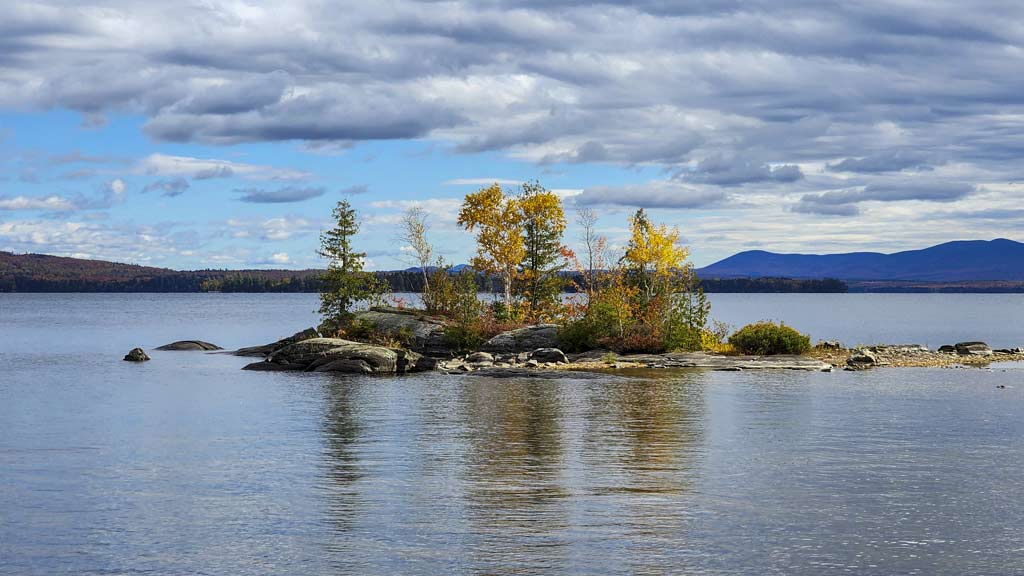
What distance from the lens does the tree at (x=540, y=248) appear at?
→ 7044cm

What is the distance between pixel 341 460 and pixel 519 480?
492cm

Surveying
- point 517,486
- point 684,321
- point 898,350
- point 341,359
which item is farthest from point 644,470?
point 898,350

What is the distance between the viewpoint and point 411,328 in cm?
6462

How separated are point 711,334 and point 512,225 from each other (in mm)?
19199

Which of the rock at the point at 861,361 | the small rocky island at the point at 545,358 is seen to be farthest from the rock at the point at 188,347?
the rock at the point at 861,361

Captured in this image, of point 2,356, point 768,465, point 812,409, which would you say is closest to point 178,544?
point 768,465

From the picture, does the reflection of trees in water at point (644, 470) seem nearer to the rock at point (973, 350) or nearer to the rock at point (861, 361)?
the rock at point (861, 361)

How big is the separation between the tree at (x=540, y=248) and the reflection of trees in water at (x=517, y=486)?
3521cm

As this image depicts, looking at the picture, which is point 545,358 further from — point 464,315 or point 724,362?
point 464,315

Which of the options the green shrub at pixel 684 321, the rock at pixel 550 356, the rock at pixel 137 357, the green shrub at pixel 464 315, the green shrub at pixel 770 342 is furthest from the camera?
the green shrub at pixel 464 315

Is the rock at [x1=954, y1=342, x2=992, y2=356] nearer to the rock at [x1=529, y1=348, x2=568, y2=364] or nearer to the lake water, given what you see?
the lake water

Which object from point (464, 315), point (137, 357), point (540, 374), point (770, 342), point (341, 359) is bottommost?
point (540, 374)

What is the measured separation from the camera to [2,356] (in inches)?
2514

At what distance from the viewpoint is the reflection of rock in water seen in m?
17.6
